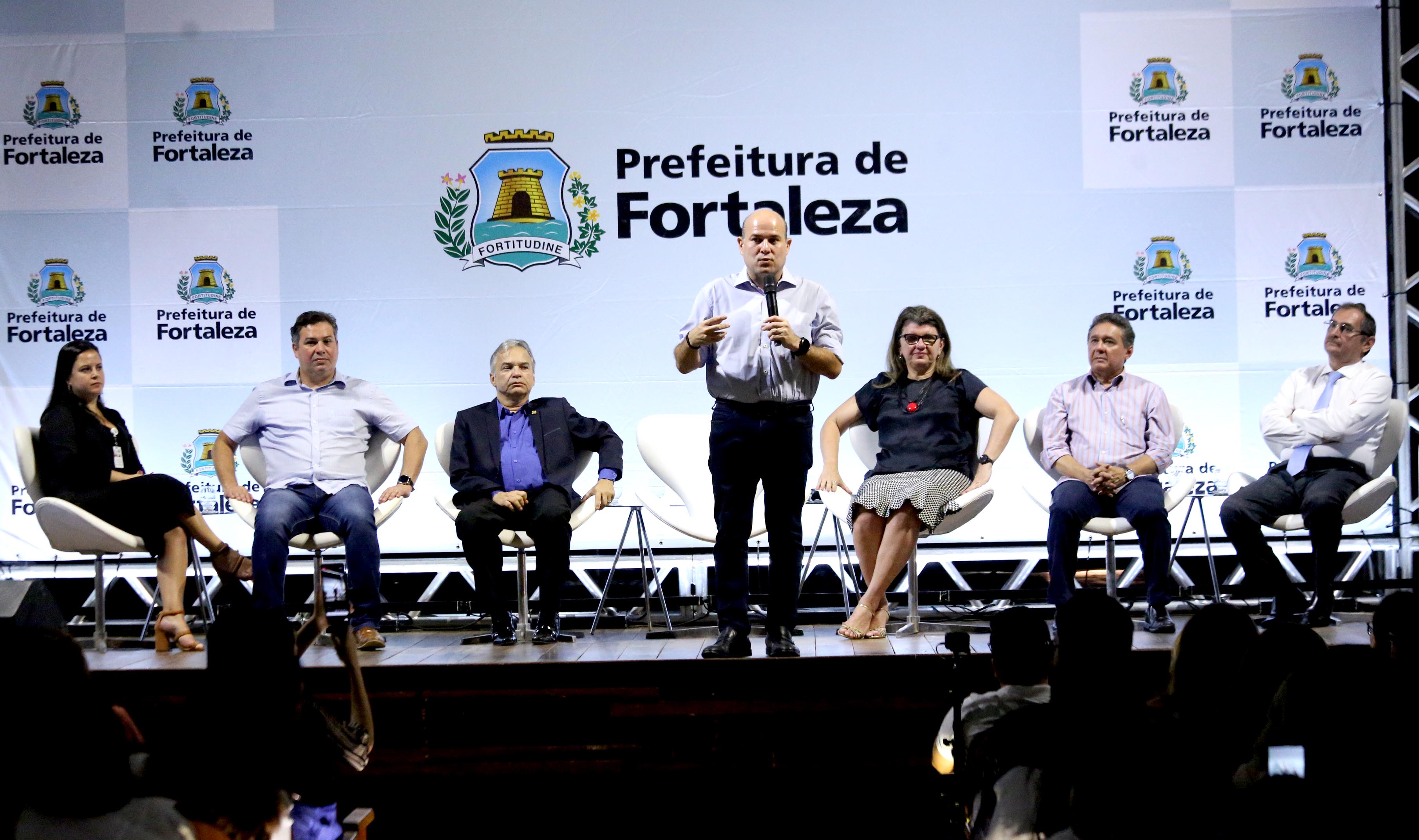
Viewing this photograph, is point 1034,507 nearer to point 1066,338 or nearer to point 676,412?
point 1066,338

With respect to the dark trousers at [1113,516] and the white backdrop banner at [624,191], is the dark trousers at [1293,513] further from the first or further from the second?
the white backdrop banner at [624,191]

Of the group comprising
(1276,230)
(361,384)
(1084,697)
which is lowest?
(1084,697)

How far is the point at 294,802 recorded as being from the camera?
1.99 meters

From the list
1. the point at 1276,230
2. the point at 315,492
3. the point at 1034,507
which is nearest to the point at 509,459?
the point at 315,492

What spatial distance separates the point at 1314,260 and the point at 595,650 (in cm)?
374

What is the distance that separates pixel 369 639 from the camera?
399 cm

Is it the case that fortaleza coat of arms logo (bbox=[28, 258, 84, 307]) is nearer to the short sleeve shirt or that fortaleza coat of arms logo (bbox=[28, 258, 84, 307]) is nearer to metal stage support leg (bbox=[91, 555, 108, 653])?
metal stage support leg (bbox=[91, 555, 108, 653])

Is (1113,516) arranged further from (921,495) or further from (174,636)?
(174,636)

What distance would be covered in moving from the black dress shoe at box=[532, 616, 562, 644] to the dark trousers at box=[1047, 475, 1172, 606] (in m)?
1.75

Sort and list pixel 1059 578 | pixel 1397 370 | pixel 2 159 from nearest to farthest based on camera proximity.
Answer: pixel 1059 578, pixel 1397 370, pixel 2 159

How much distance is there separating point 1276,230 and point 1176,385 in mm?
839

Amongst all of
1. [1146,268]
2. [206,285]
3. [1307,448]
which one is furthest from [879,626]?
[206,285]

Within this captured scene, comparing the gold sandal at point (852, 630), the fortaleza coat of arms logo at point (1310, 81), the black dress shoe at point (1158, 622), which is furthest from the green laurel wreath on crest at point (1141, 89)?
the gold sandal at point (852, 630)

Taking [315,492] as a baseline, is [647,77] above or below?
above
